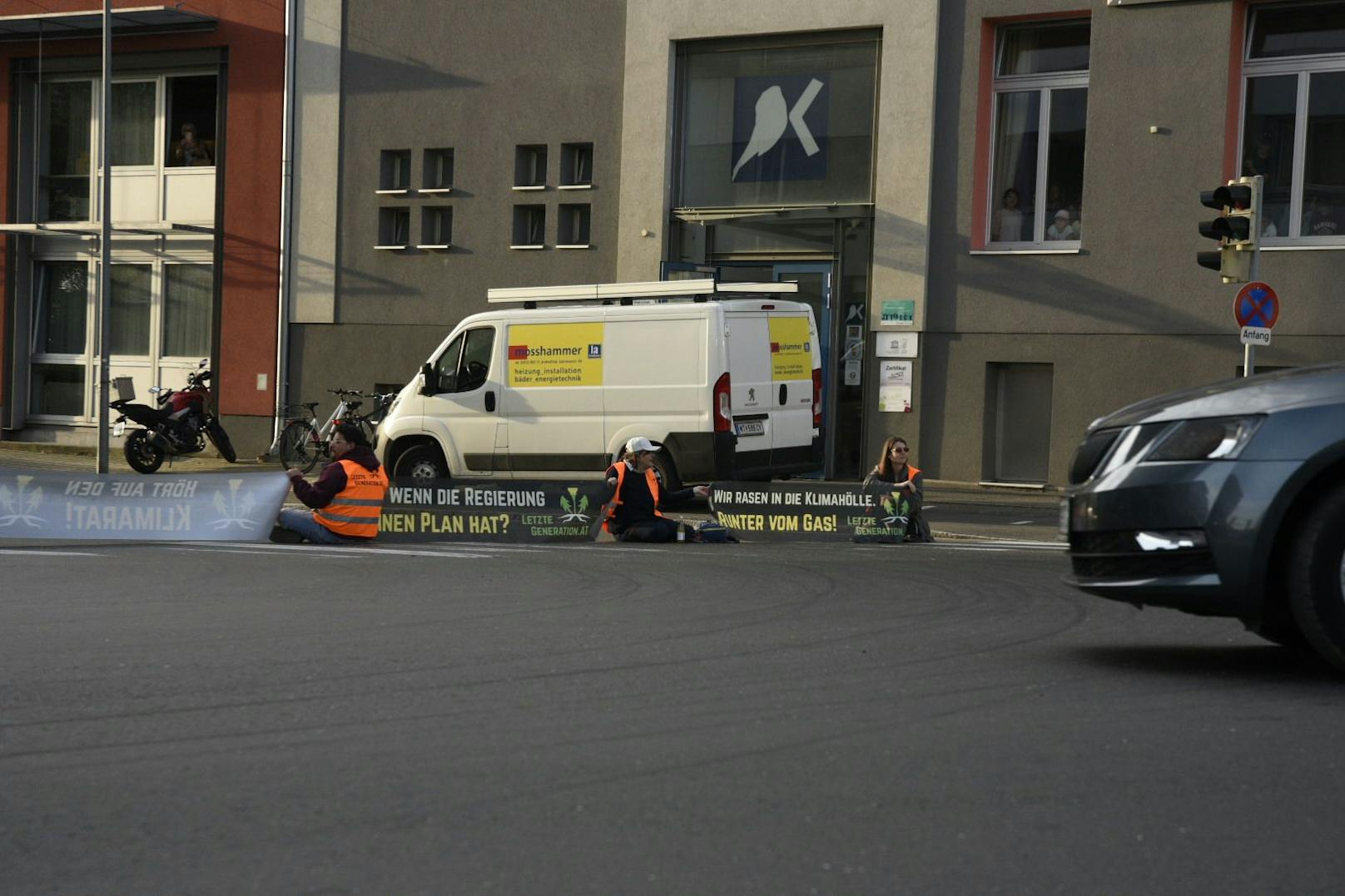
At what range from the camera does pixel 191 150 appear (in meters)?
30.7

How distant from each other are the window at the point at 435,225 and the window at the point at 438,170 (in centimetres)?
37

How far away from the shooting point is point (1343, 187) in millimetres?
22609

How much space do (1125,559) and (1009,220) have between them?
1793 centimetres

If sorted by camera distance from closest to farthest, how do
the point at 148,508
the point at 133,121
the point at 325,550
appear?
the point at 325,550 < the point at 148,508 < the point at 133,121

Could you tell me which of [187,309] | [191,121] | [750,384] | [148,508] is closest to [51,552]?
A: [148,508]

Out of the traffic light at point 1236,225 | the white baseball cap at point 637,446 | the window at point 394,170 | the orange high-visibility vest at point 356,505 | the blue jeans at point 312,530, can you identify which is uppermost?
the window at point 394,170

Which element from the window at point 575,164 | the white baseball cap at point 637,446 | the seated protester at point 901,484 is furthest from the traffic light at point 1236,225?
the window at point 575,164

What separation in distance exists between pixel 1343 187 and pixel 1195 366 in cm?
293

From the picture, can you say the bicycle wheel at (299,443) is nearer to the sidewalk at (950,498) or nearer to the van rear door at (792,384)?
the sidewalk at (950,498)

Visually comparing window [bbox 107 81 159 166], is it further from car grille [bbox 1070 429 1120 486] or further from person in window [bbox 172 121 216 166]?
car grille [bbox 1070 429 1120 486]

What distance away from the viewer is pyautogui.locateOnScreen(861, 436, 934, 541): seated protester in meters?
16.9

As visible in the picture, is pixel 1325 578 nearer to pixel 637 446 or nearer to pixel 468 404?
pixel 637 446

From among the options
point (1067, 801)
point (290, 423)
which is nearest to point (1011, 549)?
point (1067, 801)

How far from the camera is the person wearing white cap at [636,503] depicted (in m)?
16.4
